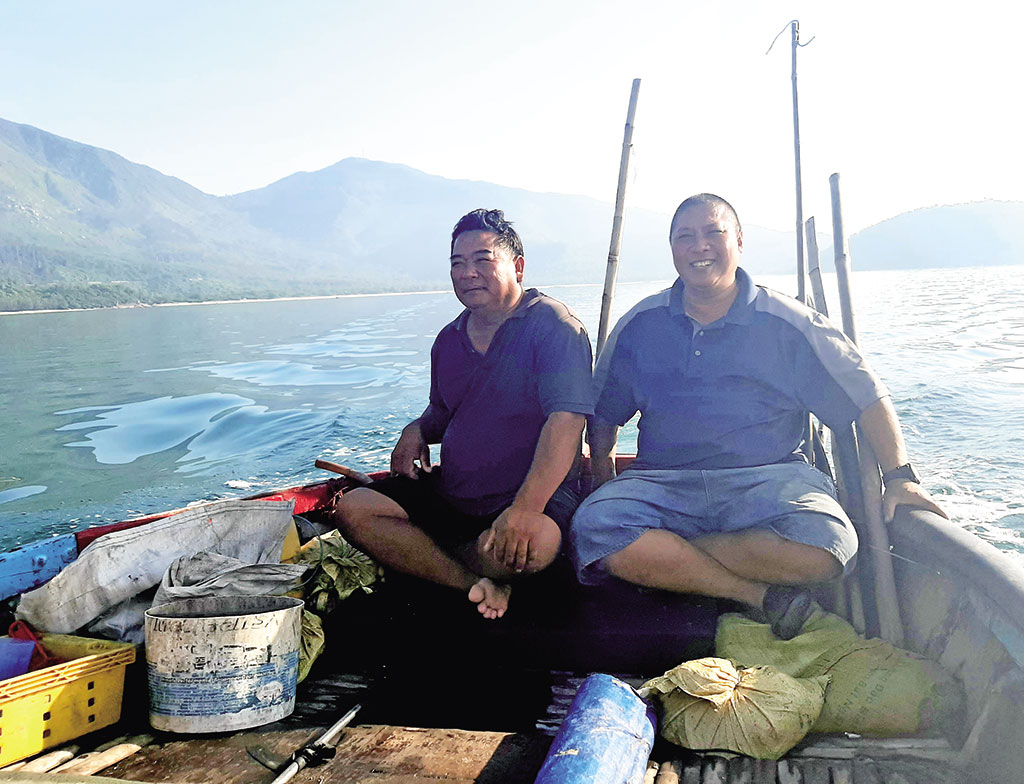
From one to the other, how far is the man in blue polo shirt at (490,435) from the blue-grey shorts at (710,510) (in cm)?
16

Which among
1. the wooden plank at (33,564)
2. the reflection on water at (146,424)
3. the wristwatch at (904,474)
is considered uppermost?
the wristwatch at (904,474)

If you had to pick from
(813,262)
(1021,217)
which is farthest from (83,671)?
(1021,217)

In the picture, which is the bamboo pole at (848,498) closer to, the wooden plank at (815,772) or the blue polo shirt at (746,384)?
the blue polo shirt at (746,384)

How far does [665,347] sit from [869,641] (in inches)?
49.6

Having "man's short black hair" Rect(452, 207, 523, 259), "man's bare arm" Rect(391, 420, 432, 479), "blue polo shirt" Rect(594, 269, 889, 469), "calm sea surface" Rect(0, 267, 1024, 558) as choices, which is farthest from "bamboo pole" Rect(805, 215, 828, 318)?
"man's bare arm" Rect(391, 420, 432, 479)

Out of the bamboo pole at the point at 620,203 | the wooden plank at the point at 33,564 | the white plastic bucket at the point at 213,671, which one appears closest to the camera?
the white plastic bucket at the point at 213,671

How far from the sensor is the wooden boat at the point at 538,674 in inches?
75.8

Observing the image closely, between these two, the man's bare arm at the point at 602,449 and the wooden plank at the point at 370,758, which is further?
the man's bare arm at the point at 602,449

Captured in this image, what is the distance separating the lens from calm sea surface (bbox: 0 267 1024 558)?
23.8 ft

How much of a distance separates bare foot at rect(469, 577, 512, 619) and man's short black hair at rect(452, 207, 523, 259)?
1282 millimetres

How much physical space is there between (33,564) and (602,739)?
270 centimetres

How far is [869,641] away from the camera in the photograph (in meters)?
2.43

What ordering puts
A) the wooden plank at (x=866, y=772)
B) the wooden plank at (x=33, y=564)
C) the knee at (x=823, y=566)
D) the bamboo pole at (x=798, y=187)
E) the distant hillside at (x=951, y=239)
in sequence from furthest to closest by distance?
the distant hillside at (x=951, y=239) < the bamboo pole at (x=798, y=187) < the wooden plank at (x=33, y=564) < the knee at (x=823, y=566) < the wooden plank at (x=866, y=772)

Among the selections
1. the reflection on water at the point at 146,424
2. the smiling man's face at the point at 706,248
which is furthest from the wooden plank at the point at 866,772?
the reflection on water at the point at 146,424
